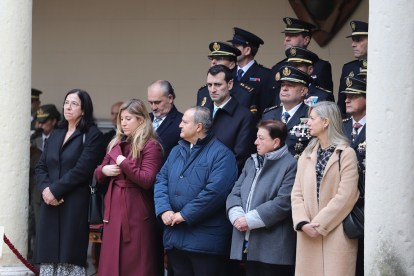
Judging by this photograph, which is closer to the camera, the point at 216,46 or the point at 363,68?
the point at 363,68

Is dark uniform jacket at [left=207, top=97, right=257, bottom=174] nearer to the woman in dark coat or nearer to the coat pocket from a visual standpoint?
the woman in dark coat

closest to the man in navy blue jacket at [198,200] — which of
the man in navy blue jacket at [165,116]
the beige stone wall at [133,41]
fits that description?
the man in navy blue jacket at [165,116]

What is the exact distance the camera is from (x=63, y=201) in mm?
5469

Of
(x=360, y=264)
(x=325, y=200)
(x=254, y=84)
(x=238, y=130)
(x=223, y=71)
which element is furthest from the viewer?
(x=254, y=84)

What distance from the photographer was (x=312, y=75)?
5.98 meters

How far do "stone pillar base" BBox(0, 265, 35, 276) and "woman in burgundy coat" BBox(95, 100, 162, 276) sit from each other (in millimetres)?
754

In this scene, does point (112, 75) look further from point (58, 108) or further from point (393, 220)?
point (393, 220)

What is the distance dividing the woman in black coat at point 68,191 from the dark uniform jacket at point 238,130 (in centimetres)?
103

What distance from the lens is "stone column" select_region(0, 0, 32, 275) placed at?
5.62 m

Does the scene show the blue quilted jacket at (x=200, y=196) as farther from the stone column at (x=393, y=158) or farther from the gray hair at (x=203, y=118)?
the stone column at (x=393, y=158)

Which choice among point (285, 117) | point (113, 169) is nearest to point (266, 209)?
point (285, 117)

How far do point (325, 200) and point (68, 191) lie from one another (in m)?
2.08

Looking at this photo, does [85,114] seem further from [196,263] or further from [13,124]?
[196,263]

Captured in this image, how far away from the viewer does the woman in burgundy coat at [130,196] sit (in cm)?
522
